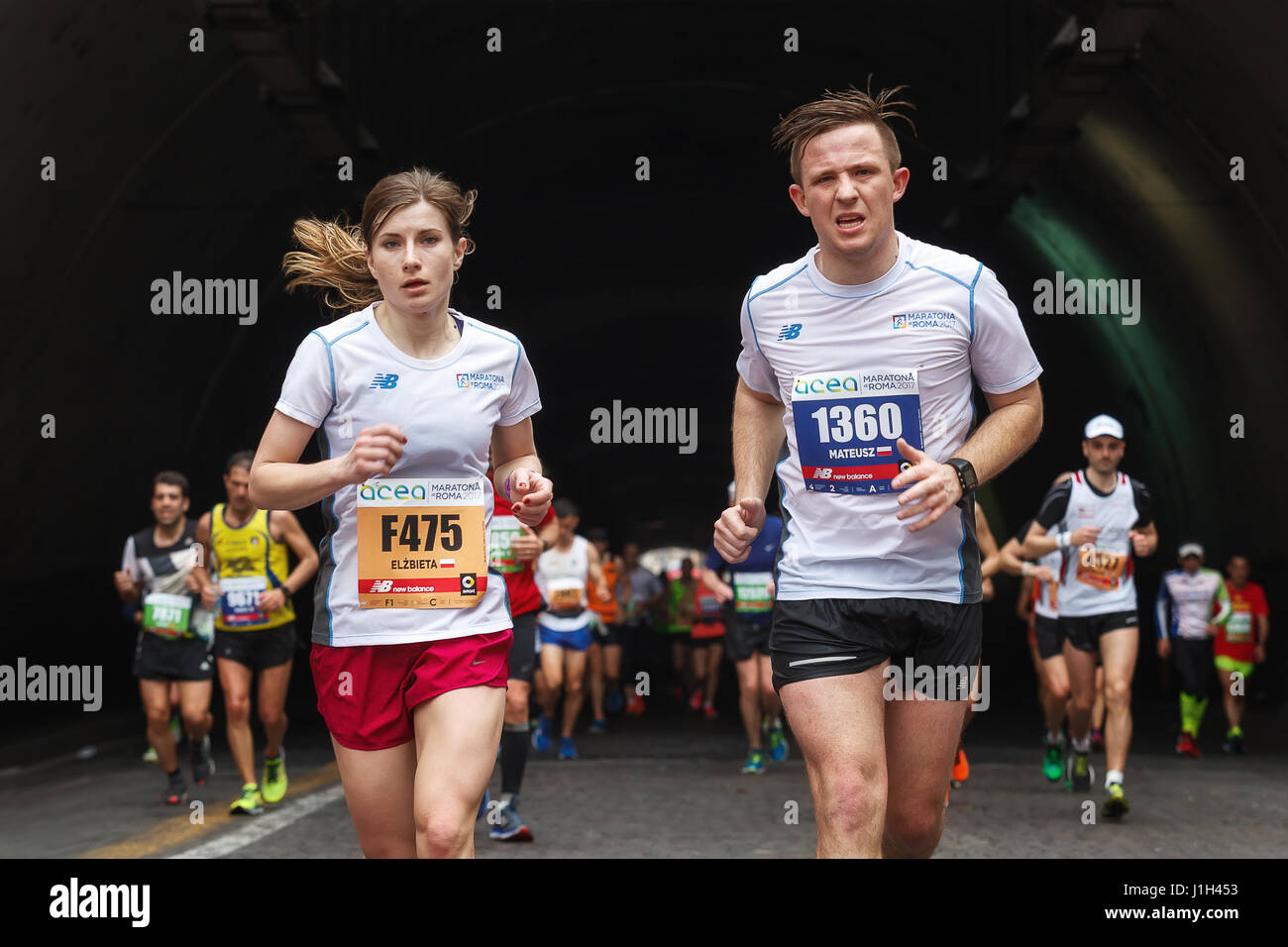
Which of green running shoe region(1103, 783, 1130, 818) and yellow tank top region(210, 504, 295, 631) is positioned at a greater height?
yellow tank top region(210, 504, 295, 631)

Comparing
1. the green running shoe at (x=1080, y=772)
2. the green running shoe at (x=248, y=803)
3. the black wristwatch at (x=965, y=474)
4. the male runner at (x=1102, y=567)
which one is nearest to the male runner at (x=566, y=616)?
the green running shoe at (x=248, y=803)

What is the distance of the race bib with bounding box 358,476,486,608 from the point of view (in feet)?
14.5

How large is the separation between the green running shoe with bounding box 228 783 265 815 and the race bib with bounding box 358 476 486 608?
6.05 metres

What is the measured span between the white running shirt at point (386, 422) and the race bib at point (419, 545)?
1cm

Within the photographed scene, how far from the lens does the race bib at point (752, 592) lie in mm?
12797

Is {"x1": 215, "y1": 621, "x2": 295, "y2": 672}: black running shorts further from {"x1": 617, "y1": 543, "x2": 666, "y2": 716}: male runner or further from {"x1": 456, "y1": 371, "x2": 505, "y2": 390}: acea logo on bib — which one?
{"x1": 617, "y1": 543, "x2": 666, "y2": 716}: male runner

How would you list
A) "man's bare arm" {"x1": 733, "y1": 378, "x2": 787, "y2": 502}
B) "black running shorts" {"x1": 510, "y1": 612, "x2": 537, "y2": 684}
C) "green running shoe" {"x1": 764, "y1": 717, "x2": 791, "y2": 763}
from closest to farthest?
"man's bare arm" {"x1": 733, "y1": 378, "x2": 787, "y2": 502}
"black running shorts" {"x1": 510, "y1": 612, "x2": 537, "y2": 684}
"green running shoe" {"x1": 764, "y1": 717, "x2": 791, "y2": 763}

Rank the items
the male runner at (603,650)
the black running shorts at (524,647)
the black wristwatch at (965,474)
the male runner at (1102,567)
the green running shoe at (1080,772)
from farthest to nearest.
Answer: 1. the male runner at (603,650)
2. the green running shoe at (1080,772)
3. the male runner at (1102,567)
4. the black running shorts at (524,647)
5. the black wristwatch at (965,474)

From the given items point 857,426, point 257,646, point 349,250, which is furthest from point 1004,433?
point 257,646

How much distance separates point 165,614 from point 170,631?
Answer: 0.12 m
